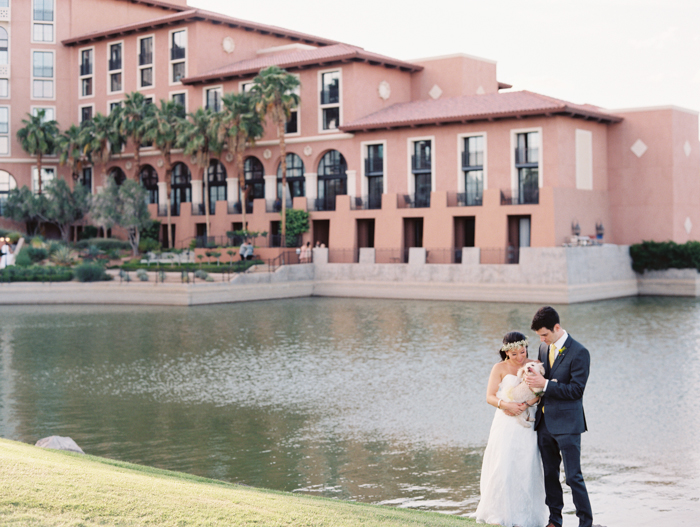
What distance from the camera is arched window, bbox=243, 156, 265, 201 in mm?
53384

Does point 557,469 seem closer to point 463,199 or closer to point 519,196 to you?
point 519,196

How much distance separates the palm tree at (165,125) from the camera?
170ft

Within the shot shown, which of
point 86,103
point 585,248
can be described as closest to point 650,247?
point 585,248

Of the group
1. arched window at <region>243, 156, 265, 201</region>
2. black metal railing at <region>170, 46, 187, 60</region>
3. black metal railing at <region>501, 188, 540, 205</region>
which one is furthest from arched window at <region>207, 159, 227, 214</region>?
black metal railing at <region>501, 188, 540, 205</region>

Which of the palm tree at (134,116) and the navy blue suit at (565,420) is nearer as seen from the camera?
the navy blue suit at (565,420)

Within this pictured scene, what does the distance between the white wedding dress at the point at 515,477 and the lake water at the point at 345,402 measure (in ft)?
4.30


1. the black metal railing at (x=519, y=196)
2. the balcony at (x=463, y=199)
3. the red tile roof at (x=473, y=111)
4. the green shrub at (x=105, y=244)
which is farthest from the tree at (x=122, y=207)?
the black metal railing at (x=519, y=196)

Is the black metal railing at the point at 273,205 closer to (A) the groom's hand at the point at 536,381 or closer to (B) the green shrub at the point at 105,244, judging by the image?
(B) the green shrub at the point at 105,244

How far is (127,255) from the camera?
165 feet

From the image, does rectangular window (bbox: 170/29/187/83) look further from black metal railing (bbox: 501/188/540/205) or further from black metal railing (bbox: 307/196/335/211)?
black metal railing (bbox: 501/188/540/205)

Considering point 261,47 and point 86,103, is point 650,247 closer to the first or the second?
point 261,47

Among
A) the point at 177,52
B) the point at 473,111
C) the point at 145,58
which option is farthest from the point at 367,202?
the point at 145,58

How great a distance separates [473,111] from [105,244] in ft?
85.6

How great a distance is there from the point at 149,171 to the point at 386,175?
21.6m
